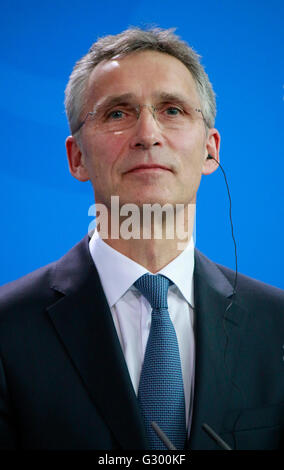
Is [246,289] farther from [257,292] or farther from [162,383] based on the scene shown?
[162,383]

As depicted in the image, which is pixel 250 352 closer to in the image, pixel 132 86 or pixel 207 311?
pixel 207 311

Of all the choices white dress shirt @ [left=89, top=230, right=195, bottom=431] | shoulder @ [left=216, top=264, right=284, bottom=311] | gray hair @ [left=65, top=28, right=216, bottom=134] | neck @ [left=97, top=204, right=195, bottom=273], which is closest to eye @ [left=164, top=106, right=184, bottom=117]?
gray hair @ [left=65, top=28, right=216, bottom=134]

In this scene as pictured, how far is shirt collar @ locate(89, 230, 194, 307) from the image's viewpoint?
5.13 feet

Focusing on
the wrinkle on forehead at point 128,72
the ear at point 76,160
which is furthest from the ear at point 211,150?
the ear at point 76,160

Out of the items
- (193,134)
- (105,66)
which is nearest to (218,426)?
(193,134)

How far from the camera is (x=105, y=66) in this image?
1.67 meters

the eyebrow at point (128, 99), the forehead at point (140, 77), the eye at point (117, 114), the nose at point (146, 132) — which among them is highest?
the forehead at point (140, 77)

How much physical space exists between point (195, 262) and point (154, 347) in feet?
1.28

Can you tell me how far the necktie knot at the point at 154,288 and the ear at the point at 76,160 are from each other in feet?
1.37

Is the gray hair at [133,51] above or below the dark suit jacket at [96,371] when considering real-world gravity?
above

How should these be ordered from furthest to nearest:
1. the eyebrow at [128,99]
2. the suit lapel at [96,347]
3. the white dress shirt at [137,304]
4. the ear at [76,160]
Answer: the ear at [76,160] → the eyebrow at [128,99] → the white dress shirt at [137,304] → the suit lapel at [96,347]

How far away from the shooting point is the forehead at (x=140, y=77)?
159 centimetres

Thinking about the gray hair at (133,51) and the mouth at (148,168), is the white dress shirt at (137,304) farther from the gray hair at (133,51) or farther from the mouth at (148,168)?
the gray hair at (133,51)
